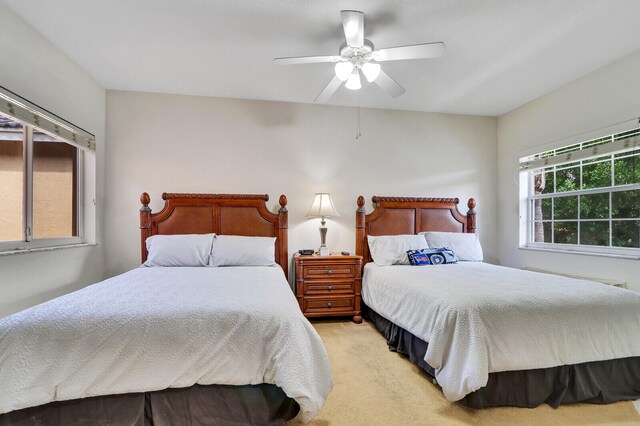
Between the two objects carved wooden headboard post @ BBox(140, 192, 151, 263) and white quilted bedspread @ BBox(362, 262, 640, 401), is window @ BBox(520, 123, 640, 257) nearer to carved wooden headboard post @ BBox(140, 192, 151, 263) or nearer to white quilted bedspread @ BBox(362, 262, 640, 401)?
white quilted bedspread @ BBox(362, 262, 640, 401)

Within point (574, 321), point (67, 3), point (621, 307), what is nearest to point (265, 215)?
point (67, 3)

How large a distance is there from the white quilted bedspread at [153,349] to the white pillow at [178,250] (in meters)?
1.20

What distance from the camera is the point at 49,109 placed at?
7.93ft

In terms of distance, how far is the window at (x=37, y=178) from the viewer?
2.10 metres

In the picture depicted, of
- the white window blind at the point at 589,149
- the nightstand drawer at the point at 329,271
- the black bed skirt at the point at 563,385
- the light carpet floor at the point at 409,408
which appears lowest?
the light carpet floor at the point at 409,408

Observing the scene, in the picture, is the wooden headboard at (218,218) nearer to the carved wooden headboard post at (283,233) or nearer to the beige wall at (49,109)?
the carved wooden headboard post at (283,233)

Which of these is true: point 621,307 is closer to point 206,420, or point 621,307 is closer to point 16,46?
point 206,420

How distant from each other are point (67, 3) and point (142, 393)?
2.41 meters

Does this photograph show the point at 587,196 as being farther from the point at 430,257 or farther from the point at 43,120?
the point at 43,120

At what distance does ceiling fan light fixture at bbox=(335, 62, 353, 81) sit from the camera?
2115mm

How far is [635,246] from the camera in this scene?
2.58m

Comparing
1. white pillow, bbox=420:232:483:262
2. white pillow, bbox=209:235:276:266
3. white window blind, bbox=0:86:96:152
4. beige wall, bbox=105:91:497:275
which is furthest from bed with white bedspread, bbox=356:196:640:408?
white window blind, bbox=0:86:96:152

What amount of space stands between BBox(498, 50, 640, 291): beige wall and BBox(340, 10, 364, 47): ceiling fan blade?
238 centimetres

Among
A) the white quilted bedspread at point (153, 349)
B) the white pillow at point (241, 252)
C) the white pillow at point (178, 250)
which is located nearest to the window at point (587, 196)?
the white quilted bedspread at point (153, 349)
